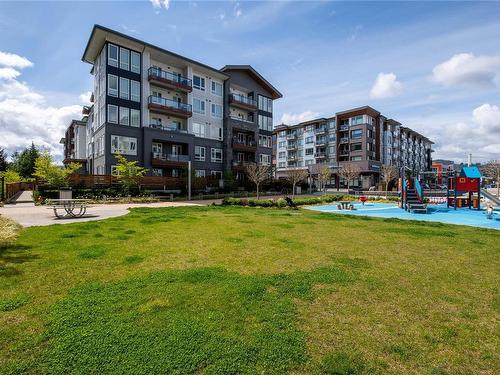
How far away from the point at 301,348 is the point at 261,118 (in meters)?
47.1

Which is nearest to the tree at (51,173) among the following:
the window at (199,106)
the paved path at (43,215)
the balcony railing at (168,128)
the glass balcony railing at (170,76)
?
the paved path at (43,215)

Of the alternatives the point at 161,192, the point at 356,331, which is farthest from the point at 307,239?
the point at 161,192

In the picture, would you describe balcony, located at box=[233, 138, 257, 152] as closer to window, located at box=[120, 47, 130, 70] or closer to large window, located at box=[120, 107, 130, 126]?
large window, located at box=[120, 107, 130, 126]

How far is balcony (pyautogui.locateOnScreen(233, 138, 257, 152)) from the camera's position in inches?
1709

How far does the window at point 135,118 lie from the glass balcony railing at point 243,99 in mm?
14850

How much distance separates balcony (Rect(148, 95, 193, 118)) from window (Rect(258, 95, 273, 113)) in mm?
15051

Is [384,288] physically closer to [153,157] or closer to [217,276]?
[217,276]

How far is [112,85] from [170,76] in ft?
24.4

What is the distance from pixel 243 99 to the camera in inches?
1758

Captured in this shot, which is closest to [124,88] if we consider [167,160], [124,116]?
[124,116]

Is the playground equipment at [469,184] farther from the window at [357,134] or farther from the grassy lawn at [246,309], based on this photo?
the window at [357,134]

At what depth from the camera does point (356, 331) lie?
3.70 meters

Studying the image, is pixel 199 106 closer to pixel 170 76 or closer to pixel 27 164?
pixel 170 76

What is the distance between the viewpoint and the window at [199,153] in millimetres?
39103
